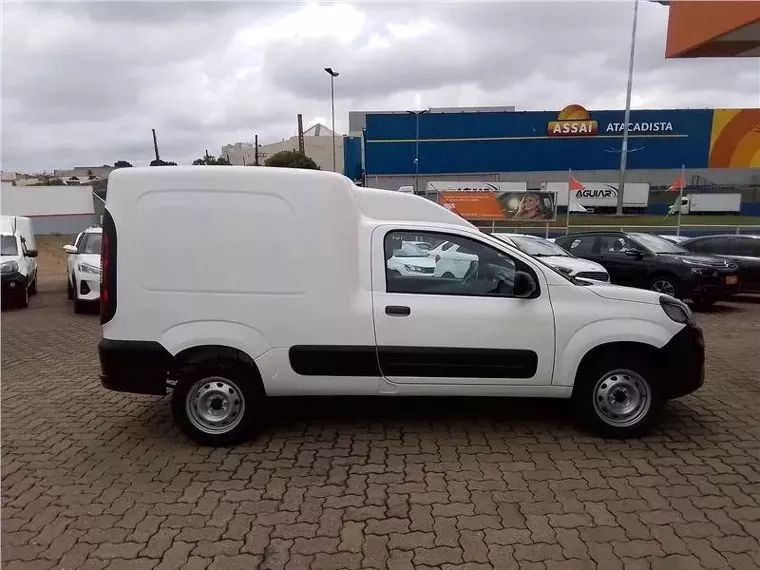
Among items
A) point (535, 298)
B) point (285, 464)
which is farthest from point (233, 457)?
point (535, 298)

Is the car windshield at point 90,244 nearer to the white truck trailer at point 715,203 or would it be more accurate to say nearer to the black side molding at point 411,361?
the black side molding at point 411,361

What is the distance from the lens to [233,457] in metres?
3.99

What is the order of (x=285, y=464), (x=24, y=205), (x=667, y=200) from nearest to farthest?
1. (x=285, y=464)
2. (x=24, y=205)
3. (x=667, y=200)

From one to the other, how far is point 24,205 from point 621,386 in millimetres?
24272

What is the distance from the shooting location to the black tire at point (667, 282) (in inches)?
389

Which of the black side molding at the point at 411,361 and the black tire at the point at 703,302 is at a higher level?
the black side molding at the point at 411,361

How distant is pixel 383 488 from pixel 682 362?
8.02 ft

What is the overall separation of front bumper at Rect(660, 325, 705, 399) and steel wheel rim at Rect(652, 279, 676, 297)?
6443 mm

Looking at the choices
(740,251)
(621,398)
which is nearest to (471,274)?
(621,398)

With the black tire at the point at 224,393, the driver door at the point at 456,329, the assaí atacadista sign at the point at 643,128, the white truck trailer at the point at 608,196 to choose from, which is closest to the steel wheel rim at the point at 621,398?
the driver door at the point at 456,329

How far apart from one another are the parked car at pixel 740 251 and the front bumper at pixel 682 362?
7798mm

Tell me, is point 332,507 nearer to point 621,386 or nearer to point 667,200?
point 621,386

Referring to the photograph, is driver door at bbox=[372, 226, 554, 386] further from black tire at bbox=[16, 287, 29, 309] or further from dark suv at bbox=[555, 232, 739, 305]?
black tire at bbox=[16, 287, 29, 309]

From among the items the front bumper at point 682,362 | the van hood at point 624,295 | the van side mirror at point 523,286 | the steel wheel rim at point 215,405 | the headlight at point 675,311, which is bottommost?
the steel wheel rim at point 215,405
